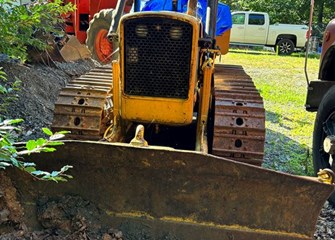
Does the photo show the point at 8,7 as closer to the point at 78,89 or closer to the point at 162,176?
the point at 78,89

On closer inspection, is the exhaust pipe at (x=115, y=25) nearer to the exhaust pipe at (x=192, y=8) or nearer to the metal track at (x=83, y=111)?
the metal track at (x=83, y=111)

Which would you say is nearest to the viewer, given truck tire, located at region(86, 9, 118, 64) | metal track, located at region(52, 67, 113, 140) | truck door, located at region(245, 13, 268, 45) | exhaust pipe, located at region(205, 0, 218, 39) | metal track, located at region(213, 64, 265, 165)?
metal track, located at region(213, 64, 265, 165)

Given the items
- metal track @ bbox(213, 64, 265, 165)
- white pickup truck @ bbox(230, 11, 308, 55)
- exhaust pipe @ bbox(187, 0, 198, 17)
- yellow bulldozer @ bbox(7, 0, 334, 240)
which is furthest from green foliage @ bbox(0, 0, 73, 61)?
white pickup truck @ bbox(230, 11, 308, 55)

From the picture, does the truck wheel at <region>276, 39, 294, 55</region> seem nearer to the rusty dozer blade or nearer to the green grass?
the green grass

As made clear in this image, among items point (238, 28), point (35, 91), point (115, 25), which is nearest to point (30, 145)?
point (115, 25)

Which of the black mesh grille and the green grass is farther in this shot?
the green grass

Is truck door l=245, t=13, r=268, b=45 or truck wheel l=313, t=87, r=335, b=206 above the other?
Answer: truck door l=245, t=13, r=268, b=45

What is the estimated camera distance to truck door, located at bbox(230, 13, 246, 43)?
26828 mm

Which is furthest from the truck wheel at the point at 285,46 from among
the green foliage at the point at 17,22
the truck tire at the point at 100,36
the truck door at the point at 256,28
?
the green foliage at the point at 17,22

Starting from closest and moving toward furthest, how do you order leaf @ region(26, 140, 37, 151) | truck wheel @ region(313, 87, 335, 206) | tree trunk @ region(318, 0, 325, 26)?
1. leaf @ region(26, 140, 37, 151)
2. truck wheel @ region(313, 87, 335, 206)
3. tree trunk @ region(318, 0, 325, 26)

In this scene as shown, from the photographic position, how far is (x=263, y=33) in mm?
27031

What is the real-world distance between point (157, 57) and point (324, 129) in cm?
222

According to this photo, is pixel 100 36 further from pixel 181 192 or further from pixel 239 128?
pixel 181 192

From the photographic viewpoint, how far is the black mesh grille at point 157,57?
3.59 m
